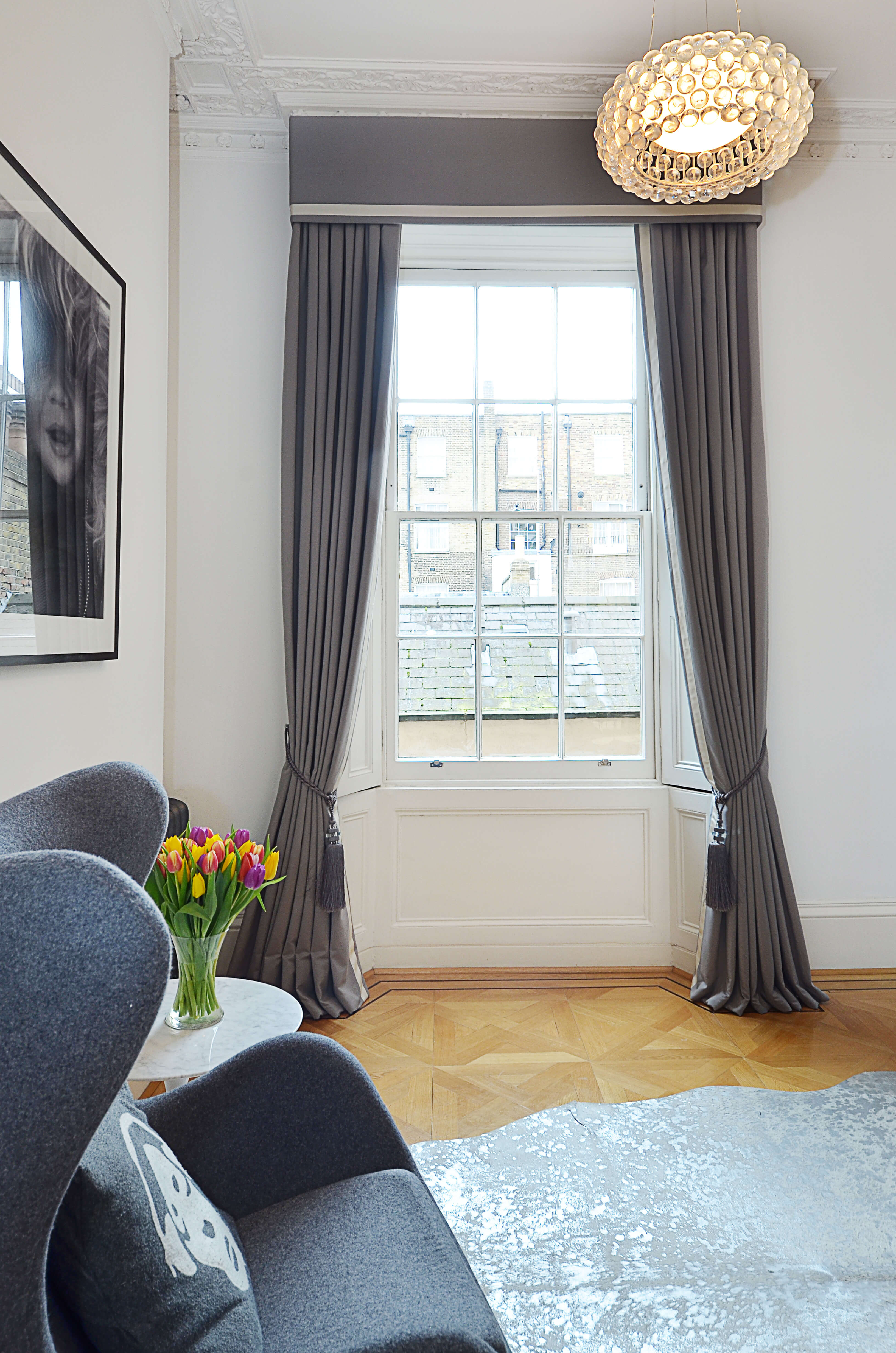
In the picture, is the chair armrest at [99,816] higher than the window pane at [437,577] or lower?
lower

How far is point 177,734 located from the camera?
2965 millimetres

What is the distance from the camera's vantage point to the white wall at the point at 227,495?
2953mm

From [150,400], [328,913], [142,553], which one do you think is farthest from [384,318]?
[328,913]

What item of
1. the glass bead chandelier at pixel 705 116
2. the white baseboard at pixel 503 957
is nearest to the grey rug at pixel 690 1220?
the white baseboard at pixel 503 957

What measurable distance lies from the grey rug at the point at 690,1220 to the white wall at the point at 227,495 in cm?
153

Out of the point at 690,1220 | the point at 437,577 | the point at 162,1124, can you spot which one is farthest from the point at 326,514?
the point at 690,1220

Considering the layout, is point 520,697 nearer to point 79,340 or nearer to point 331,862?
point 331,862

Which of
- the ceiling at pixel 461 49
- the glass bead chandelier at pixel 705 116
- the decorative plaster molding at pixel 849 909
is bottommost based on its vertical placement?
the decorative plaster molding at pixel 849 909

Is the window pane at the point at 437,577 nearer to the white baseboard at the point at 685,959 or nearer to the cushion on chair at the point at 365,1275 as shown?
the white baseboard at the point at 685,959

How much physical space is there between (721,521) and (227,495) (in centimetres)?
184

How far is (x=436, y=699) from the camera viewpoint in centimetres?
319

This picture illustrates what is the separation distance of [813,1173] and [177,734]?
7.85 ft

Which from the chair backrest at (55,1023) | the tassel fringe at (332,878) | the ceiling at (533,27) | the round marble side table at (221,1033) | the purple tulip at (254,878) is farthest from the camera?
the tassel fringe at (332,878)

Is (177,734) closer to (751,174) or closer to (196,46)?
(196,46)
